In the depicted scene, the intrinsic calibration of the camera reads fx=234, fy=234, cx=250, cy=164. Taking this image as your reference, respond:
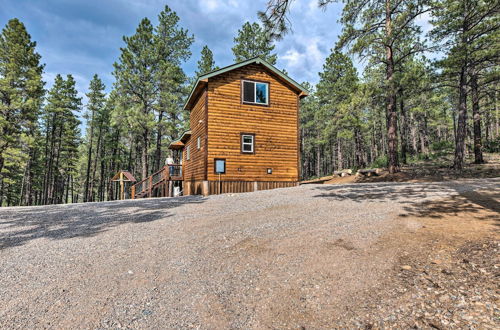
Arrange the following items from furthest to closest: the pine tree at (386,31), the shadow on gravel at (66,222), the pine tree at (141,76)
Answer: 1. the pine tree at (141,76)
2. the pine tree at (386,31)
3. the shadow on gravel at (66,222)

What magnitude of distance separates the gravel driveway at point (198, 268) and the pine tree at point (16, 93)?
19.9 meters

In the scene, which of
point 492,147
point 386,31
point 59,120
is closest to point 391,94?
point 386,31

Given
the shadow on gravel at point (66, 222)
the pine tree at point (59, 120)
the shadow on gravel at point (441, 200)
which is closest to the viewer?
the shadow on gravel at point (441, 200)

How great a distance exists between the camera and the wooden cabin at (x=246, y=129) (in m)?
13.6

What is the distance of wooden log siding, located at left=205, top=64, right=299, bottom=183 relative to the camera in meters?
13.7

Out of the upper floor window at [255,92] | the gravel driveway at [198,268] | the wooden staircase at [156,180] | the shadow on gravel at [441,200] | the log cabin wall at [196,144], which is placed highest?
the upper floor window at [255,92]

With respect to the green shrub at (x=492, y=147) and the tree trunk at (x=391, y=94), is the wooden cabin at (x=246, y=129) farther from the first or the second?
→ the green shrub at (x=492, y=147)

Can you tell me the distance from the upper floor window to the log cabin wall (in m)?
2.54

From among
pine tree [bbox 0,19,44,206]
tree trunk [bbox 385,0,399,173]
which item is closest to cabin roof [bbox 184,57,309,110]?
tree trunk [bbox 385,0,399,173]

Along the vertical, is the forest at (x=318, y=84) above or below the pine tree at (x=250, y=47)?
below

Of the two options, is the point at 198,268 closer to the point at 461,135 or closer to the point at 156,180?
the point at 156,180

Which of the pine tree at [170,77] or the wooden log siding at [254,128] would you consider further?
the pine tree at [170,77]

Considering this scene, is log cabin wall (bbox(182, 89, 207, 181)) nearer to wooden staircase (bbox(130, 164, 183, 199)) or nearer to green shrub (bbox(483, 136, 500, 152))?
wooden staircase (bbox(130, 164, 183, 199))

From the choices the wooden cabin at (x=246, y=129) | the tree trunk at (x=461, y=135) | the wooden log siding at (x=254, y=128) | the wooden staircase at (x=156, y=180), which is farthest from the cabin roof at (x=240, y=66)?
the tree trunk at (x=461, y=135)
